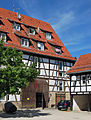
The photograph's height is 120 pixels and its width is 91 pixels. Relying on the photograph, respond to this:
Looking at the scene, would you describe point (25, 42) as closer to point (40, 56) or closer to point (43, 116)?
point (40, 56)

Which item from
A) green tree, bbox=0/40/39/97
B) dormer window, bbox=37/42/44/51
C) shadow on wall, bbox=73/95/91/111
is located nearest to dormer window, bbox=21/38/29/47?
dormer window, bbox=37/42/44/51

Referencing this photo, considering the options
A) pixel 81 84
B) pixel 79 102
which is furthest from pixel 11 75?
pixel 79 102

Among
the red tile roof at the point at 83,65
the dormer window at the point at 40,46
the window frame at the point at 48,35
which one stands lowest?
the red tile roof at the point at 83,65

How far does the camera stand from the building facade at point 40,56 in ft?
96.2

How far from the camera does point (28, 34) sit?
1303 inches

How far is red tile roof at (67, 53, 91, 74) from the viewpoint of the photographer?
86.8 feet

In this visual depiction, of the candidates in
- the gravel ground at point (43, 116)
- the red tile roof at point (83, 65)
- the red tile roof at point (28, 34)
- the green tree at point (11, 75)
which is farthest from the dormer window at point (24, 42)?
the gravel ground at point (43, 116)

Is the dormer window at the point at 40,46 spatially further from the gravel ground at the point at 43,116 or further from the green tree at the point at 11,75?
the gravel ground at the point at 43,116

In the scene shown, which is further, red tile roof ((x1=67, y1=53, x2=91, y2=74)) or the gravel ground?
red tile roof ((x1=67, y1=53, x2=91, y2=74))

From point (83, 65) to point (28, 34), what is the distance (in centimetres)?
1066

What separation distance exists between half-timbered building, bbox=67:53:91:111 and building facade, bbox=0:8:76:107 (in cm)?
485

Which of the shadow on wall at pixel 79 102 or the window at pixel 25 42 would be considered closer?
the shadow on wall at pixel 79 102

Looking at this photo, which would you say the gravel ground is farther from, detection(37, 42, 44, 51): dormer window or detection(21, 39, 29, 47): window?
detection(37, 42, 44, 51): dormer window

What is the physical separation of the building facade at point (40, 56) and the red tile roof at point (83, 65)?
4.43 metres
